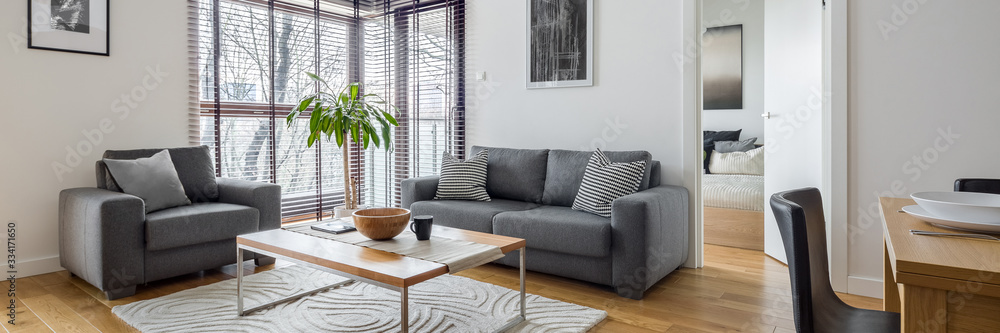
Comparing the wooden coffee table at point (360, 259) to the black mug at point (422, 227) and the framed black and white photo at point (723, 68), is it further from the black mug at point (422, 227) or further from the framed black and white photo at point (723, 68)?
the framed black and white photo at point (723, 68)

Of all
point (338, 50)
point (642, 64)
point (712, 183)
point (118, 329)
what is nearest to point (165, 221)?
point (118, 329)

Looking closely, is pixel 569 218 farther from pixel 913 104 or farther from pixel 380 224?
pixel 913 104

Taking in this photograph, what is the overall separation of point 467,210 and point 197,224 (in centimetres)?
149

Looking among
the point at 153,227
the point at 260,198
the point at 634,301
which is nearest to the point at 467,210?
the point at 634,301

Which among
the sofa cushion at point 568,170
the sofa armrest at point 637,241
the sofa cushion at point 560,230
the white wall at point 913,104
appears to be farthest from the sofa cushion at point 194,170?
the white wall at point 913,104

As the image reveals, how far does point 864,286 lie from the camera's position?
2.79m

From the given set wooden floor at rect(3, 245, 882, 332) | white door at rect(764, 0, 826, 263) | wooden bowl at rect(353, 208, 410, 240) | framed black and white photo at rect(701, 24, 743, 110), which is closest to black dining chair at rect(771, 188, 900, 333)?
wooden floor at rect(3, 245, 882, 332)

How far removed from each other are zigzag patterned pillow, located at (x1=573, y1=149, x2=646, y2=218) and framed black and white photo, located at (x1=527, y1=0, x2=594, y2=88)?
0.83 m

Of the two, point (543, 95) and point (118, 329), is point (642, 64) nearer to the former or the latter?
point (543, 95)

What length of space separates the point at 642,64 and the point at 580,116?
559mm

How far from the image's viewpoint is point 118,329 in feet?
7.54

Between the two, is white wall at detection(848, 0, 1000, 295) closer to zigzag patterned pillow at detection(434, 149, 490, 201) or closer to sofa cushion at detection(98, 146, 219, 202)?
zigzag patterned pillow at detection(434, 149, 490, 201)

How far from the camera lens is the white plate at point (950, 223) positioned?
1115 mm

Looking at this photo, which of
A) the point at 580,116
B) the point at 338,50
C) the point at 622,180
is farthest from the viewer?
the point at 338,50
